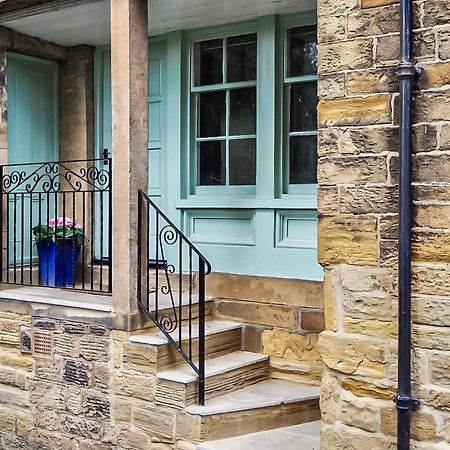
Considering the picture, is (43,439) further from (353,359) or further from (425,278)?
(425,278)

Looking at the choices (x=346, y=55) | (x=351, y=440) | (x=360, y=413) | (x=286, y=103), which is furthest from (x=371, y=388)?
(x=286, y=103)

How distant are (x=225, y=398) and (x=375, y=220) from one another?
185cm

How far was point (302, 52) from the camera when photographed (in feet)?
17.3

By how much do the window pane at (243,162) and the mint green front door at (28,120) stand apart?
189 centimetres

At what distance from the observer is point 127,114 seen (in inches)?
175

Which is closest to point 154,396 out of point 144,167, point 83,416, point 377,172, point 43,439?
point 83,416

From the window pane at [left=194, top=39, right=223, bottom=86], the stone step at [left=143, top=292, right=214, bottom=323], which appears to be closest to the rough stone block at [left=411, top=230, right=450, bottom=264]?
the stone step at [left=143, top=292, right=214, bottom=323]

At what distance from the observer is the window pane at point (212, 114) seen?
564 centimetres

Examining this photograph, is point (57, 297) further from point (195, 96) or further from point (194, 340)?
point (195, 96)

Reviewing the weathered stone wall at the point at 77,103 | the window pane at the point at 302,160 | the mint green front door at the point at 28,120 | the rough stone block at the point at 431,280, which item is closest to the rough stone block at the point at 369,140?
the rough stone block at the point at 431,280

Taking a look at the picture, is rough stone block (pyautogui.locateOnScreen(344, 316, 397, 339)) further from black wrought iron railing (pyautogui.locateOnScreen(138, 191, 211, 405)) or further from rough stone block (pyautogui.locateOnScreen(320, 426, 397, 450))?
black wrought iron railing (pyautogui.locateOnScreen(138, 191, 211, 405))

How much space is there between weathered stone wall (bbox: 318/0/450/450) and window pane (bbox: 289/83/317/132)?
1933 mm

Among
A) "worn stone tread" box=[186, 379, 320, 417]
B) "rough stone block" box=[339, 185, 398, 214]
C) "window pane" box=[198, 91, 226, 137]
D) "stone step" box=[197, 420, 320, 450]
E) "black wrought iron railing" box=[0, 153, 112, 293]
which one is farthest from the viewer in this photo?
"window pane" box=[198, 91, 226, 137]

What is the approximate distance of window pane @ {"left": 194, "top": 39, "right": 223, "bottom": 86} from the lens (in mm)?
5648
